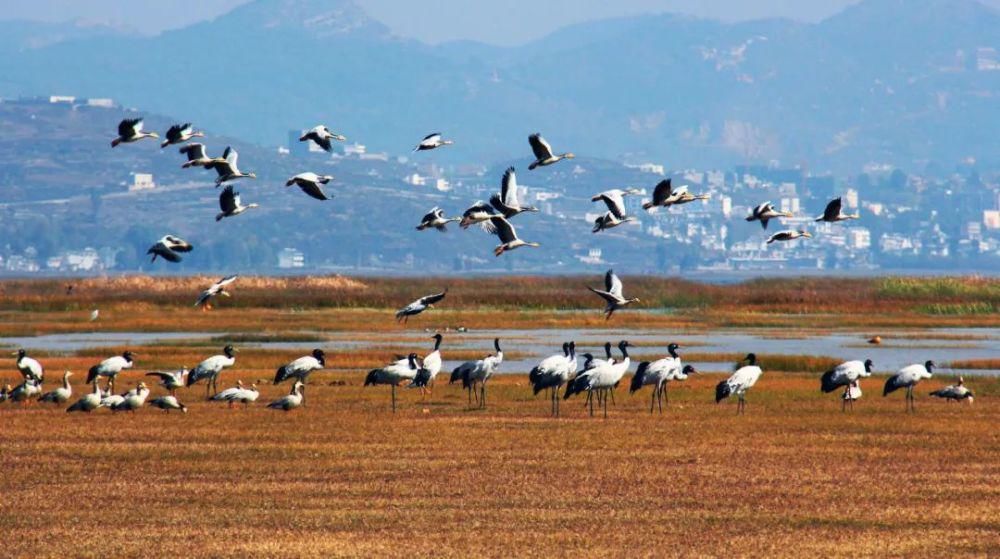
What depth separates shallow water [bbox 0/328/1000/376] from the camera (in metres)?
54.5

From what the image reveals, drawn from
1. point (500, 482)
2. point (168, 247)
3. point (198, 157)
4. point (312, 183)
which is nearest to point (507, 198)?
point (312, 183)

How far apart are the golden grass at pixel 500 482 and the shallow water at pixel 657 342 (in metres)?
16.2

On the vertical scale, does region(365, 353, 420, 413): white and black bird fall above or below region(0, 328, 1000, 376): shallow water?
above

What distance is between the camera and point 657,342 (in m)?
60.8

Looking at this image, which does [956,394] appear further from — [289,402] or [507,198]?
[289,402]

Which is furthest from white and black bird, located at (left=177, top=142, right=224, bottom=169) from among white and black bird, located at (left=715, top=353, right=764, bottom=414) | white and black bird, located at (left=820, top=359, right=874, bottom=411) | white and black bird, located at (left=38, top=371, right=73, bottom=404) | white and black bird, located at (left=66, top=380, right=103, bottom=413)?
white and black bird, located at (left=820, top=359, right=874, bottom=411)

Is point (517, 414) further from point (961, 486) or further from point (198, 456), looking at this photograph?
point (961, 486)

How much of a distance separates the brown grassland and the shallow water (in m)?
8.93

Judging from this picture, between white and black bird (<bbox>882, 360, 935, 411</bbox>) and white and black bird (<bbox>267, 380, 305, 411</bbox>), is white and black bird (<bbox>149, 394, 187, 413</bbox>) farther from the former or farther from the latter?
white and black bird (<bbox>882, 360, 935, 411</bbox>)

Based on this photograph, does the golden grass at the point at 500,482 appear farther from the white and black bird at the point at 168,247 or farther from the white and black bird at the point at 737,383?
the white and black bird at the point at 168,247

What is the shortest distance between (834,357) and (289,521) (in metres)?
34.1

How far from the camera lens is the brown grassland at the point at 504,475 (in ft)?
63.0

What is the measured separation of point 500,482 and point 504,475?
2.26ft

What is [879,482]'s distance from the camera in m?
23.6
